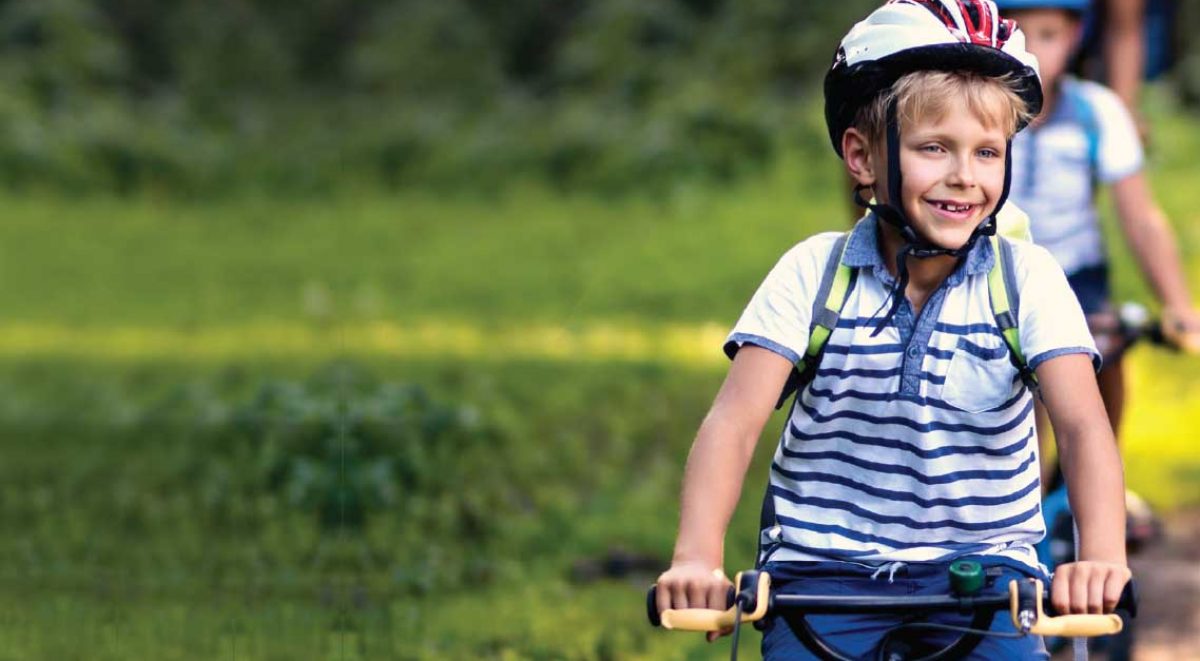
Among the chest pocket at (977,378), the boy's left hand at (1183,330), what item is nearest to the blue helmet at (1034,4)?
the boy's left hand at (1183,330)

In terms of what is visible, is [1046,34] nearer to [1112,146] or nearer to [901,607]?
[1112,146]

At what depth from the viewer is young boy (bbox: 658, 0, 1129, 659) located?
3.22 meters

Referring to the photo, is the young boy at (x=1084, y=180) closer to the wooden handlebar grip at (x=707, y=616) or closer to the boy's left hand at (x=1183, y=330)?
the boy's left hand at (x=1183, y=330)

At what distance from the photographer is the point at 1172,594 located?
6.71 m

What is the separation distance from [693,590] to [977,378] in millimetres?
759

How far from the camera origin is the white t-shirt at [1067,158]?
5.41 m

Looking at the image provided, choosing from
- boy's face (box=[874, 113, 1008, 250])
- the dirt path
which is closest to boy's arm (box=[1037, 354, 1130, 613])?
boy's face (box=[874, 113, 1008, 250])

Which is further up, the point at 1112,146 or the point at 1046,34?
the point at 1046,34

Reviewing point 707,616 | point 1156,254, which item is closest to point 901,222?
point 707,616

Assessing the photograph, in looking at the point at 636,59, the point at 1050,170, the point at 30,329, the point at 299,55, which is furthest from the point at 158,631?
the point at 636,59

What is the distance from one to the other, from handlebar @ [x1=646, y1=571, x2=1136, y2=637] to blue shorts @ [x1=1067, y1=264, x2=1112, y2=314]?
281 cm

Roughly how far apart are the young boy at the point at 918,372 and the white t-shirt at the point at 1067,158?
6.94ft

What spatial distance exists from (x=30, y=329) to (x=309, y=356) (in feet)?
7.09

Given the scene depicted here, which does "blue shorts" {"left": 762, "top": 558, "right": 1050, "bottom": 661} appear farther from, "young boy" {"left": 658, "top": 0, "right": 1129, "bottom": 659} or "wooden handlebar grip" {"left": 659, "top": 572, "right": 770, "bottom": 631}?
"wooden handlebar grip" {"left": 659, "top": 572, "right": 770, "bottom": 631}
